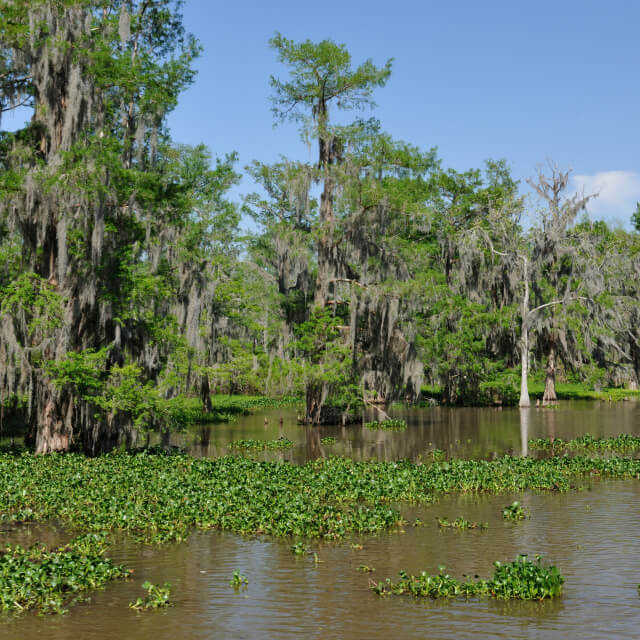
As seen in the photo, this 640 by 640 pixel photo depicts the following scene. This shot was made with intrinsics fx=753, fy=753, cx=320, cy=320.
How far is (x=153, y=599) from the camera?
986 cm

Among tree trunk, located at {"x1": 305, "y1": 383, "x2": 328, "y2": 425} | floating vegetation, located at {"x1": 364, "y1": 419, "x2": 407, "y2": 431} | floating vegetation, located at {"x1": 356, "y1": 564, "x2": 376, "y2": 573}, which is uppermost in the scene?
tree trunk, located at {"x1": 305, "y1": 383, "x2": 328, "y2": 425}

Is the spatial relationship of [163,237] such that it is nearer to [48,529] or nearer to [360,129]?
[48,529]

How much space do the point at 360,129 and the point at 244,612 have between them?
98.3ft

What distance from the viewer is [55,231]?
22609 millimetres

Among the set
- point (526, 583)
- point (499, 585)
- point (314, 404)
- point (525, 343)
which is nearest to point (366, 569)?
point (499, 585)

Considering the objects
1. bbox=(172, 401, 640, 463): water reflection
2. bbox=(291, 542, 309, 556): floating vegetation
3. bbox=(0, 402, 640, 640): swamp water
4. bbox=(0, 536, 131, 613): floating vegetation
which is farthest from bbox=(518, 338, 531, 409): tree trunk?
bbox=(0, 536, 131, 613): floating vegetation

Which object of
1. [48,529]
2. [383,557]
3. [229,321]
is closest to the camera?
[383,557]

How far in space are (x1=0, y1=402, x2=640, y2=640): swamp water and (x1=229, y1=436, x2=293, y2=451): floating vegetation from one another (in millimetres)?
11381

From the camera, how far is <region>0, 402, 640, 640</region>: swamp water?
349 inches

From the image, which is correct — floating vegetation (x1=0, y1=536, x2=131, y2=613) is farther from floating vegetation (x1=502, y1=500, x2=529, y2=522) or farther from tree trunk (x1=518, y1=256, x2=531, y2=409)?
tree trunk (x1=518, y1=256, x2=531, y2=409)

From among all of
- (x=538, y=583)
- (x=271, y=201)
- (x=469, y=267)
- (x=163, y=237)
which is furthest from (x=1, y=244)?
(x=469, y=267)

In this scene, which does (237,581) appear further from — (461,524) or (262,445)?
(262,445)

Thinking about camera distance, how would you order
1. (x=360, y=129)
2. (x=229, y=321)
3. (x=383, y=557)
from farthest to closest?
1. (x=229, y=321)
2. (x=360, y=129)
3. (x=383, y=557)

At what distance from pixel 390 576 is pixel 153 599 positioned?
335 cm
